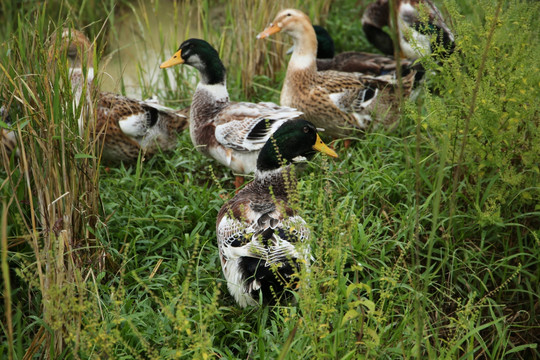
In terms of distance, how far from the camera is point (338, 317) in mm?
2455

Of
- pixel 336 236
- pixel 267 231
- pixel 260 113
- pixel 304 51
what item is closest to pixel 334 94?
pixel 304 51

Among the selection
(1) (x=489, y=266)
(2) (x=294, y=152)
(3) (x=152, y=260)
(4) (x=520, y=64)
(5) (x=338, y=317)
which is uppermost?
(4) (x=520, y=64)

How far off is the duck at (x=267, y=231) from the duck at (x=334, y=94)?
108 cm

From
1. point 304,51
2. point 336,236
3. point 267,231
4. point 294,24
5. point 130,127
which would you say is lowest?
point 130,127

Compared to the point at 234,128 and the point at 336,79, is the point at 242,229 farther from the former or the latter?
the point at 336,79

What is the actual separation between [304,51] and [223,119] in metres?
1.08

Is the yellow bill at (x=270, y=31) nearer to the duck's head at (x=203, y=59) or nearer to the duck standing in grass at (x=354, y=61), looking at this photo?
the duck's head at (x=203, y=59)

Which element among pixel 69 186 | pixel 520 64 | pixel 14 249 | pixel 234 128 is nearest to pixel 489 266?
pixel 520 64

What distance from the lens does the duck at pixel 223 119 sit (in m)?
3.95

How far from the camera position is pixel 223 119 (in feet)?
13.5

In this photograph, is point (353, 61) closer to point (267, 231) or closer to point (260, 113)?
point (260, 113)

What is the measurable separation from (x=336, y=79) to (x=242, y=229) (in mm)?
2175

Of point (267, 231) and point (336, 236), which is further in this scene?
point (336, 236)

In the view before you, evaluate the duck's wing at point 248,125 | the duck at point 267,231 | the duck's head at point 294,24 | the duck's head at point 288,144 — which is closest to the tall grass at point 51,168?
the duck at point 267,231
